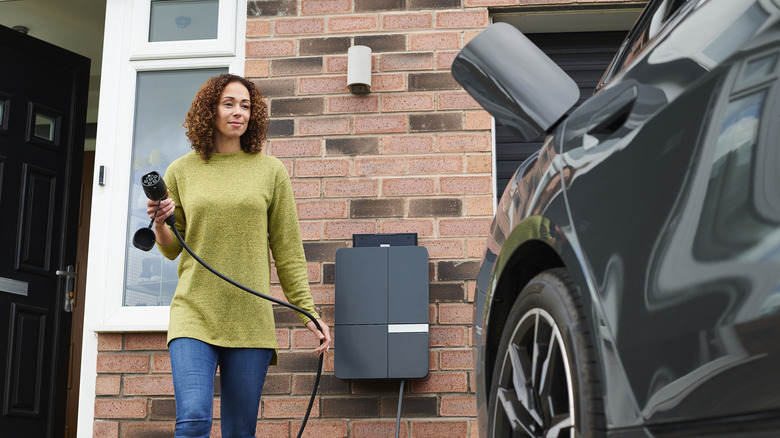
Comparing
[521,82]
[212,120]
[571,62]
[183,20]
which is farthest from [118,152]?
[521,82]

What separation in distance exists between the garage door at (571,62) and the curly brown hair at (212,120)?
5.38ft

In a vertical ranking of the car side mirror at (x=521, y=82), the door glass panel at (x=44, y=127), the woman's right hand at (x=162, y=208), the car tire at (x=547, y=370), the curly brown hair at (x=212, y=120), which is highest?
the door glass panel at (x=44, y=127)

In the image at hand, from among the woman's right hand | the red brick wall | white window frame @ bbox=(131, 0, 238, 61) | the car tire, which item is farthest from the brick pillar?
the car tire

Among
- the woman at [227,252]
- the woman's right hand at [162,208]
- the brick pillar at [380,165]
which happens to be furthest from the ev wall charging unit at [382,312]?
the woman's right hand at [162,208]

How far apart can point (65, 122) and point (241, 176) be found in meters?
2.87

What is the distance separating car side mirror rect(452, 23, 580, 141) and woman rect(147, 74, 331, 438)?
1.61 m

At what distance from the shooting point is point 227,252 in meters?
3.29

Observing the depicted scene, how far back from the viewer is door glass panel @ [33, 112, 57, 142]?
5.59 m

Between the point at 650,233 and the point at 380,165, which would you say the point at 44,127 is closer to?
the point at 380,165

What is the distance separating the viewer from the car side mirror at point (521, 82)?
72.3 inches

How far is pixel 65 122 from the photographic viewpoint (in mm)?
5797

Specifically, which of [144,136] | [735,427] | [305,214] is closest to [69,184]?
[144,136]

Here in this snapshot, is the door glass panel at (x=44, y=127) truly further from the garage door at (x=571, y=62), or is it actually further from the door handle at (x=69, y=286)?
the garage door at (x=571, y=62)

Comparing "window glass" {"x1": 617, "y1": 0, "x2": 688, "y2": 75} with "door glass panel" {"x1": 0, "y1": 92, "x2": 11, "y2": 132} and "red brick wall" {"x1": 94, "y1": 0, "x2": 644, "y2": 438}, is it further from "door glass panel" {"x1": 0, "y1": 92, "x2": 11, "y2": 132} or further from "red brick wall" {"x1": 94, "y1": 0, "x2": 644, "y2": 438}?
"door glass panel" {"x1": 0, "y1": 92, "x2": 11, "y2": 132}
